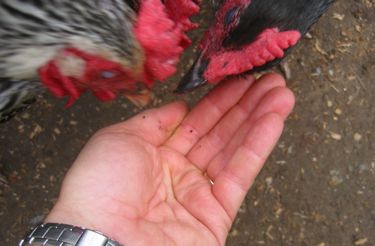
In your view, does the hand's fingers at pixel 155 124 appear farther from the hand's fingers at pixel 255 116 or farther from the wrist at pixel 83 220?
the wrist at pixel 83 220

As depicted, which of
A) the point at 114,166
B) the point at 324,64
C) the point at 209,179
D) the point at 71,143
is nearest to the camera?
the point at 114,166

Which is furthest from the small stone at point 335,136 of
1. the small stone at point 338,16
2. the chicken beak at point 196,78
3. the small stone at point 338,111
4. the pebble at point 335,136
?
the chicken beak at point 196,78

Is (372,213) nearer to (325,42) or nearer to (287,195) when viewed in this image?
(287,195)

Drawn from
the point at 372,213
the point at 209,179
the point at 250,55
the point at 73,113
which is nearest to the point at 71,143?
the point at 73,113

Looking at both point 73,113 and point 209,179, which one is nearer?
point 209,179

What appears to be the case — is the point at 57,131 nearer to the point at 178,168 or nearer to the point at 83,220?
the point at 178,168

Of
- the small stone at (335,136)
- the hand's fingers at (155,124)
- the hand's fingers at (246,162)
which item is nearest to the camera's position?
the hand's fingers at (246,162)

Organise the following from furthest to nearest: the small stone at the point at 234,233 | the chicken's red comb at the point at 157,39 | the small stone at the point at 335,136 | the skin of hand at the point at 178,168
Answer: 1. the small stone at the point at 335,136
2. the small stone at the point at 234,233
3. the skin of hand at the point at 178,168
4. the chicken's red comb at the point at 157,39
